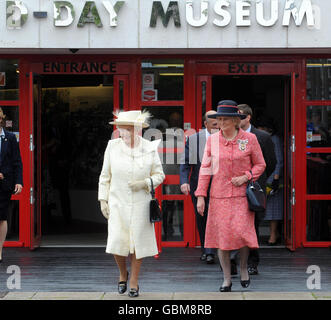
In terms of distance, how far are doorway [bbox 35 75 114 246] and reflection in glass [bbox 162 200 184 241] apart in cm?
243

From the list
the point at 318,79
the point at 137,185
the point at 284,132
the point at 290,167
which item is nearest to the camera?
the point at 137,185

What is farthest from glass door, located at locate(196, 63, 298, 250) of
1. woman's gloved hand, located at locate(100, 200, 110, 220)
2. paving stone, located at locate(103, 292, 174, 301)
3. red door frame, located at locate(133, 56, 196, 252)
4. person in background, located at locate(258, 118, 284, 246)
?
woman's gloved hand, located at locate(100, 200, 110, 220)

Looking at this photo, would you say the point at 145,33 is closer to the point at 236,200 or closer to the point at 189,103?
the point at 189,103

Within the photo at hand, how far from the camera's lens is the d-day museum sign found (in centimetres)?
938


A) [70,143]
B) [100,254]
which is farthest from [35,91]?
[70,143]

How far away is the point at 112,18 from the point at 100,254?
3201 mm

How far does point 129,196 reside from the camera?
7234mm

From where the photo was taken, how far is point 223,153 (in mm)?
7465

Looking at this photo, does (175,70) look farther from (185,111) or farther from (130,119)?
(130,119)

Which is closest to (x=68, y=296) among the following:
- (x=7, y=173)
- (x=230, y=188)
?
(x=230, y=188)

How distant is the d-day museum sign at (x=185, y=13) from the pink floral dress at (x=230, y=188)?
2437mm

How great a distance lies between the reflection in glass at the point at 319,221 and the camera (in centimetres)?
1066

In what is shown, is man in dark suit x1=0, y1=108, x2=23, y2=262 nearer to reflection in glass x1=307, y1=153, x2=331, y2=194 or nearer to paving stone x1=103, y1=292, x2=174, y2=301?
paving stone x1=103, y1=292, x2=174, y2=301

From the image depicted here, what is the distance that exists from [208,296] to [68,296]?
1.38m
